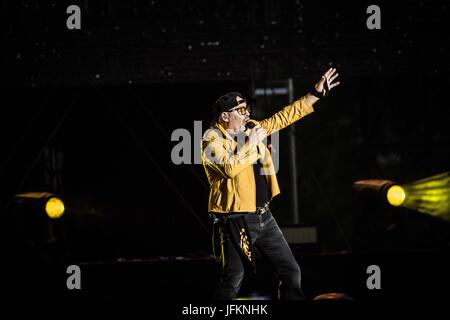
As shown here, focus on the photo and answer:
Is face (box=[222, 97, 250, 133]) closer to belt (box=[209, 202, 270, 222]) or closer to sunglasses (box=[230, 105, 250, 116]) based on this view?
sunglasses (box=[230, 105, 250, 116])

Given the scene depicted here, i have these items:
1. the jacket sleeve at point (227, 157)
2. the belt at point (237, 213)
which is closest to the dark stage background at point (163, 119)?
the belt at point (237, 213)

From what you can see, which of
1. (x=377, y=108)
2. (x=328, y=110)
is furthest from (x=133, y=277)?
(x=328, y=110)

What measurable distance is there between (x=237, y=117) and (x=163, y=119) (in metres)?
3.02

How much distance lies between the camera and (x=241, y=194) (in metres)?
5.07

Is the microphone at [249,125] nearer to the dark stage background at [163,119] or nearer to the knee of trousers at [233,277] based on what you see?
the knee of trousers at [233,277]

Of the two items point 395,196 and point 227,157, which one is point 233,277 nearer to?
point 227,157

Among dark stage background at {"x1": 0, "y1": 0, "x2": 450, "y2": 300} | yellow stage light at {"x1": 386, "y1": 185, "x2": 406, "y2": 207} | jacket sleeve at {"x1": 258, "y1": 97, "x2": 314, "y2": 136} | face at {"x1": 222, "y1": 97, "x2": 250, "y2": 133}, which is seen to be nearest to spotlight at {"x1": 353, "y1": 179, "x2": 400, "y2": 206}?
yellow stage light at {"x1": 386, "y1": 185, "x2": 406, "y2": 207}

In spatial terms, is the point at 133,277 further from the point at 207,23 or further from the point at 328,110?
the point at 328,110

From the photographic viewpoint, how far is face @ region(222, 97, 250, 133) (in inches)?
207

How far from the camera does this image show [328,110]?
1969cm

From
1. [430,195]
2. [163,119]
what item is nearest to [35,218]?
[163,119]

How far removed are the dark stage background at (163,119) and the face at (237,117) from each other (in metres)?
2.16

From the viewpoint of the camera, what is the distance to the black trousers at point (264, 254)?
16.4 ft

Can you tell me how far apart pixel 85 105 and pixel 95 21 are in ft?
3.74
